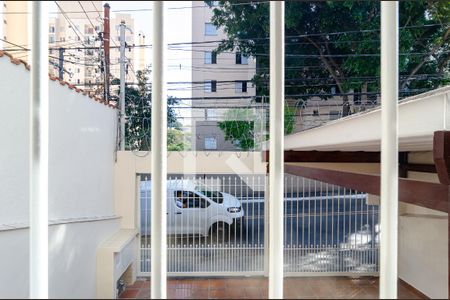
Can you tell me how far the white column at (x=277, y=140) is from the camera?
74cm

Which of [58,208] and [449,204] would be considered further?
[58,208]

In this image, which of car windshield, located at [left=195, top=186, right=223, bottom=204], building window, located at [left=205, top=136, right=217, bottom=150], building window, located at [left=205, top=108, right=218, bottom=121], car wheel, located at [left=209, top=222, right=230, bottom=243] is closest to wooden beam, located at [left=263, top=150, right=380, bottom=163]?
building window, located at [left=205, top=108, right=218, bottom=121]

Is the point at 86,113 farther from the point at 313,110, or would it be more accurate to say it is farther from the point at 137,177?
the point at 313,110

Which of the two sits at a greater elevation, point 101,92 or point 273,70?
point 101,92

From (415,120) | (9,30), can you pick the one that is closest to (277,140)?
(415,120)

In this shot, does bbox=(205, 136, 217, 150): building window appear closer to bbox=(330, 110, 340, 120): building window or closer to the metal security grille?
the metal security grille

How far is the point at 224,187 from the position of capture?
5.71m

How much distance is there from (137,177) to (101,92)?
156cm

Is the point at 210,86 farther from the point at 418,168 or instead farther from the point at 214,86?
the point at 418,168

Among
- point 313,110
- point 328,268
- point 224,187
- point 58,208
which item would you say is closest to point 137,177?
point 224,187

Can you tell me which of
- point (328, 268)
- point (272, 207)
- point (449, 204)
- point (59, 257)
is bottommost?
point (328, 268)

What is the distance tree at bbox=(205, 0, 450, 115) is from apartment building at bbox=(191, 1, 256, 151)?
167 mm

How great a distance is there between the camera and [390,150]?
0.70 meters

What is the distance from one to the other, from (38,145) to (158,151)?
26cm
